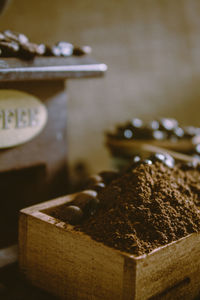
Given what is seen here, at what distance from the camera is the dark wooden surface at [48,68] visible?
6.76ft

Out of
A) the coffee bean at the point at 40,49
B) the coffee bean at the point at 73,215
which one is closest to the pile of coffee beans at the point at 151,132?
the coffee bean at the point at 40,49

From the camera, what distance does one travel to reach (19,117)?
7.74ft

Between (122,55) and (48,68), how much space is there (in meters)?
2.57

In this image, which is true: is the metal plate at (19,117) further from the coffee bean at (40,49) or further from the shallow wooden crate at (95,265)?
the shallow wooden crate at (95,265)

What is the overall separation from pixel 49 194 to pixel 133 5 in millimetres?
2931

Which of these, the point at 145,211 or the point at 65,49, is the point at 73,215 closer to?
the point at 145,211

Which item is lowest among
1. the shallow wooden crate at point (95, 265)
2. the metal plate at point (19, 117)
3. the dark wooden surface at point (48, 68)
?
the shallow wooden crate at point (95, 265)

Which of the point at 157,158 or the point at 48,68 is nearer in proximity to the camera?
the point at 157,158

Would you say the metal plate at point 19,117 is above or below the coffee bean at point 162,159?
above

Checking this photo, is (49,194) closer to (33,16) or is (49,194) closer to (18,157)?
(18,157)

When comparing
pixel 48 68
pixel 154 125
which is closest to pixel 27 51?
pixel 48 68

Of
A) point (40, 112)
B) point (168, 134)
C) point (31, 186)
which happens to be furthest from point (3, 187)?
point (168, 134)

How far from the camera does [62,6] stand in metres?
4.12

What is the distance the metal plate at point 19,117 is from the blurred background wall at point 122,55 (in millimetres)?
1597
